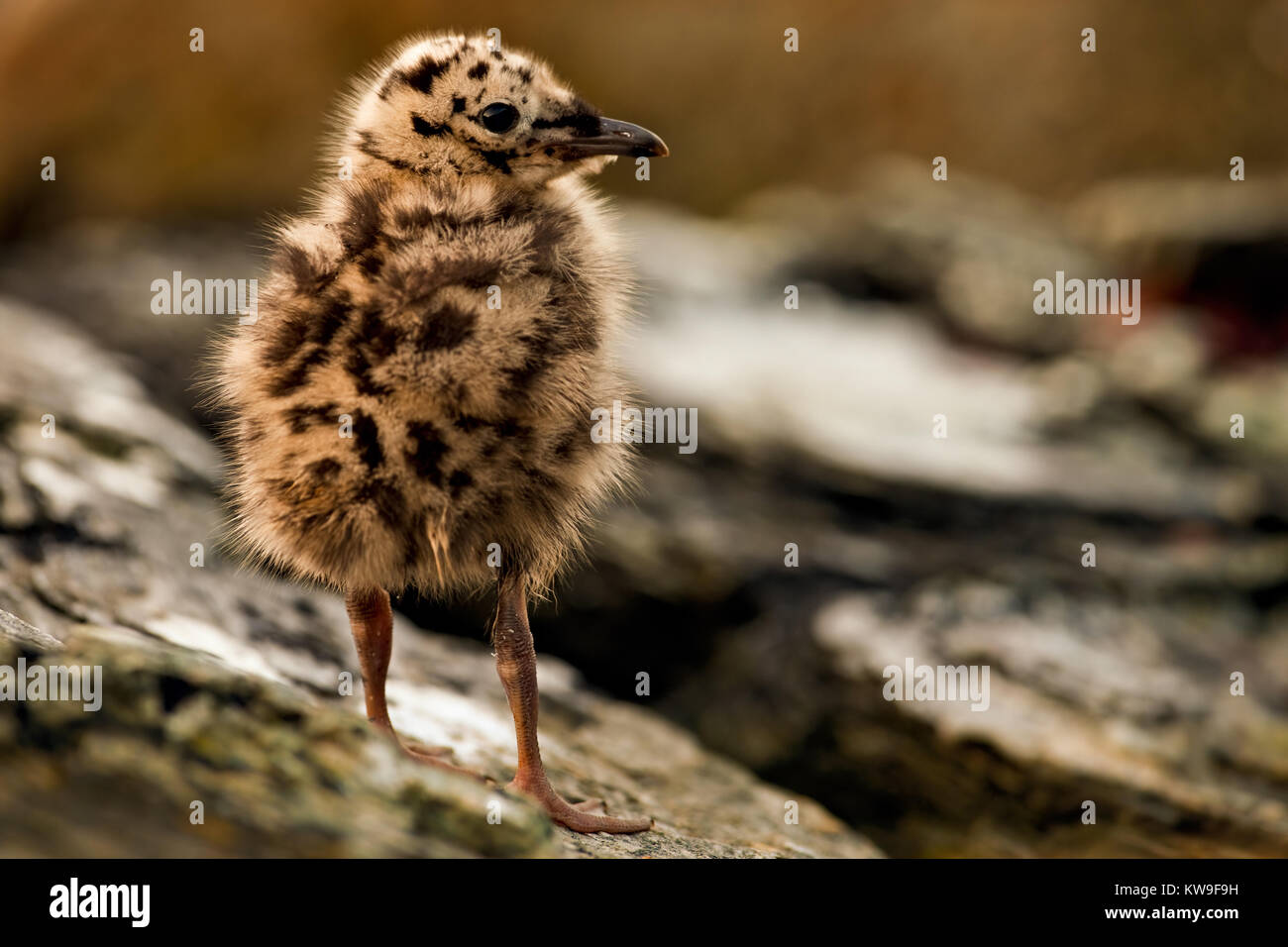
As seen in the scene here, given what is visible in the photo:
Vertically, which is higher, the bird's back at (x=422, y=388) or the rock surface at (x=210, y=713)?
the bird's back at (x=422, y=388)

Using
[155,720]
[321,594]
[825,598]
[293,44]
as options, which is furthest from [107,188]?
[155,720]

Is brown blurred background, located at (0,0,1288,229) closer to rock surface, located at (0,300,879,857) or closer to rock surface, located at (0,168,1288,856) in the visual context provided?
rock surface, located at (0,168,1288,856)

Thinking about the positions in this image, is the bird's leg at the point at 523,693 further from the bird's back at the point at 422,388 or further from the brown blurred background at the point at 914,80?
the brown blurred background at the point at 914,80

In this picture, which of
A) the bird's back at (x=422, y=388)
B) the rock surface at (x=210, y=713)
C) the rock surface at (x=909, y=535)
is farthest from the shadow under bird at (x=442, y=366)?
the rock surface at (x=909, y=535)

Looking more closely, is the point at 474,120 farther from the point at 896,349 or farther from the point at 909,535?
the point at 896,349

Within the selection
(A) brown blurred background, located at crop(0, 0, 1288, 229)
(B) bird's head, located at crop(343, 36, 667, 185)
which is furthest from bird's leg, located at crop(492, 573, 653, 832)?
(A) brown blurred background, located at crop(0, 0, 1288, 229)
